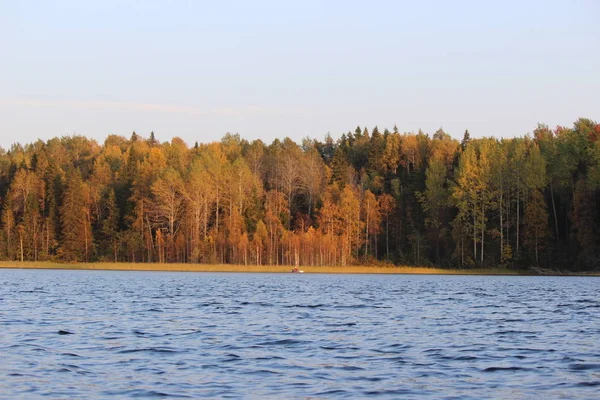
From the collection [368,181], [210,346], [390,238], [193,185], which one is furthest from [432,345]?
[368,181]

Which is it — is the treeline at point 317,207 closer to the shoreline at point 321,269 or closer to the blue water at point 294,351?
the shoreline at point 321,269

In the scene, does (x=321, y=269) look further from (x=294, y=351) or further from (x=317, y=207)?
(x=294, y=351)

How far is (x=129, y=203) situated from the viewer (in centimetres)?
13112

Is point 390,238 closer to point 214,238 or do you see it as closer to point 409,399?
point 214,238

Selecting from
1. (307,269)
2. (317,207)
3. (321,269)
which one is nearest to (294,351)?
(321,269)

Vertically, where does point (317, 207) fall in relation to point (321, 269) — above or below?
above

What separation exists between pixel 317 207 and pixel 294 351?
109382mm

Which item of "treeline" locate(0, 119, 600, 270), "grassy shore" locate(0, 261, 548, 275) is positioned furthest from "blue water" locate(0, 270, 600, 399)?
"treeline" locate(0, 119, 600, 270)

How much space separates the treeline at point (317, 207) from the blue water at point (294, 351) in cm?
7147

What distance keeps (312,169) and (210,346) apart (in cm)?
11362

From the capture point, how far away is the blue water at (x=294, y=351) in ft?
57.3

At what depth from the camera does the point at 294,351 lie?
74.9ft

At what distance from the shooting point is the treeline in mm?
110250

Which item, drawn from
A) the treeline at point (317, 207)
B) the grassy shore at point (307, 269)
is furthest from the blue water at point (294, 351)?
the treeline at point (317, 207)
